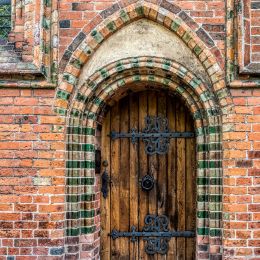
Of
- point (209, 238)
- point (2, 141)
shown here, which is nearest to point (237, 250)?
point (209, 238)

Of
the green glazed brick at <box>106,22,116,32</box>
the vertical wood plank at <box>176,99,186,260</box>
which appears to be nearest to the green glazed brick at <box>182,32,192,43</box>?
the green glazed brick at <box>106,22,116,32</box>

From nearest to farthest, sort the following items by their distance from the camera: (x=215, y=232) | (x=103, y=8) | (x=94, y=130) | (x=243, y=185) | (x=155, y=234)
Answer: (x=243, y=185)
(x=215, y=232)
(x=103, y=8)
(x=94, y=130)
(x=155, y=234)

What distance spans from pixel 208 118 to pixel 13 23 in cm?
217

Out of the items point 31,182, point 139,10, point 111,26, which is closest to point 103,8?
point 111,26

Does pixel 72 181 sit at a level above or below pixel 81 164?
below

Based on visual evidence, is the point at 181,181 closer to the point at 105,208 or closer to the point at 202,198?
the point at 202,198

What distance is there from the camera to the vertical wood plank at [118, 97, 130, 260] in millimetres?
4844

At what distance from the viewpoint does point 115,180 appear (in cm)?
489

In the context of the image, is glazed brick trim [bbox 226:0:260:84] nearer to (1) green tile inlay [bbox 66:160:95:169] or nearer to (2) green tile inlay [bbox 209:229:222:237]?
(2) green tile inlay [bbox 209:229:222:237]

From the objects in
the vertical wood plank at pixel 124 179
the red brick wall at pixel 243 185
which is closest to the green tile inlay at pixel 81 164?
the vertical wood plank at pixel 124 179

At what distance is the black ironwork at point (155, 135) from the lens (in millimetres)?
4852

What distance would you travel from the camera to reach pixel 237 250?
4191mm

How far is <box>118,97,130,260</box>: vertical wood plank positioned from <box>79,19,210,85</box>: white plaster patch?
63 centimetres

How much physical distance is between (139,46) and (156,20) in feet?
0.99
